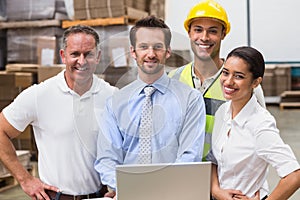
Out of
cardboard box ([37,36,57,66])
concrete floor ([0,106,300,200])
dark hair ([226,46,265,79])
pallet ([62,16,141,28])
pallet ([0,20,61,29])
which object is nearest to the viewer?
dark hair ([226,46,265,79])

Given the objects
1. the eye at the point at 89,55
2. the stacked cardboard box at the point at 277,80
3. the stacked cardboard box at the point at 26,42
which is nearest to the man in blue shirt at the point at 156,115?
the eye at the point at 89,55

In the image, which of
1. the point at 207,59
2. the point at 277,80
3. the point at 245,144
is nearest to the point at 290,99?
the point at 277,80

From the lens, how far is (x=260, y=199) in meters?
2.07

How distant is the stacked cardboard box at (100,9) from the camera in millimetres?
6078

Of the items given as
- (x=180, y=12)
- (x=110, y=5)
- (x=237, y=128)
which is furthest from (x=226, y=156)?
(x=180, y=12)

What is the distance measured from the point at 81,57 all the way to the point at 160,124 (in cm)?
48

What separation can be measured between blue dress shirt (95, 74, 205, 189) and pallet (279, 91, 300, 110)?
901 cm

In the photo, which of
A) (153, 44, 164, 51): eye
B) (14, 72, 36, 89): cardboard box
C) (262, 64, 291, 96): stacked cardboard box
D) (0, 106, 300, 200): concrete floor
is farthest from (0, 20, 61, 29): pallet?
(262, 64, 291, 96): stacked cardboard box

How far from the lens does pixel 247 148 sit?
2004mm

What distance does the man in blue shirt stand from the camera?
1.87 metres

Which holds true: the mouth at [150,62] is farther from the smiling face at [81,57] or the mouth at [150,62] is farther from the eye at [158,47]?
the smiling face at [81,57]

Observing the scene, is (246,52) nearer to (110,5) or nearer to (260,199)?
(260,199)

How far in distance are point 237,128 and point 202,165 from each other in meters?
0.33

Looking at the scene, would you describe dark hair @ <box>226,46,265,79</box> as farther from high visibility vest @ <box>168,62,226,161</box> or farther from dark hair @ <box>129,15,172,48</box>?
dark hair @ <box>129,15,172,48</box>
